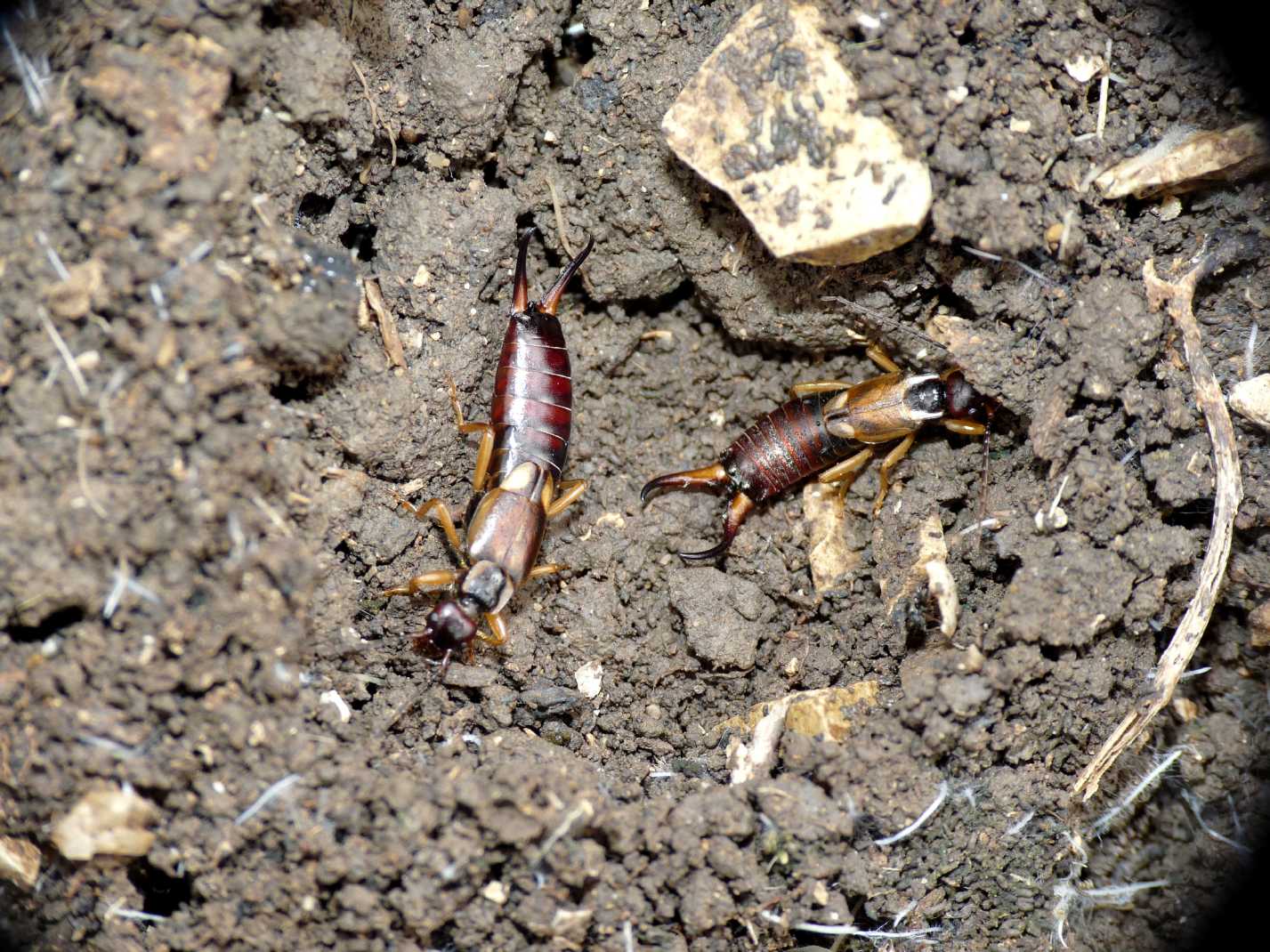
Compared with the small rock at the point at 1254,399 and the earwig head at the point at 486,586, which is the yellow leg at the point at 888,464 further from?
the earwig head at the point at 486,586

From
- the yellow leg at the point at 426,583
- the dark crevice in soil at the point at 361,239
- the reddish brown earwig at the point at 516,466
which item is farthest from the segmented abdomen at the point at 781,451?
the dark crevice in soil at the point at 361,239

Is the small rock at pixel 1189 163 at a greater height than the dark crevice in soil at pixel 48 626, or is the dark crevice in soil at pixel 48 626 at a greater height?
the dark crevice in soil at pixel 48 626

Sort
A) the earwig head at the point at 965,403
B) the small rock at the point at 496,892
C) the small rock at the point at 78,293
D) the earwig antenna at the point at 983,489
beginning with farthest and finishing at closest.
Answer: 1. the earwig head at the point at 965,403
2. the earwig antenna at the point at 983,489
3. the small rock at the point at 496,892
4. the small rock at the point at 78,293

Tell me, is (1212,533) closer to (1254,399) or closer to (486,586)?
(1254,399)

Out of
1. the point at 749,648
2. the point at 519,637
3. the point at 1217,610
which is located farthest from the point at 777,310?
the point at 1217,610

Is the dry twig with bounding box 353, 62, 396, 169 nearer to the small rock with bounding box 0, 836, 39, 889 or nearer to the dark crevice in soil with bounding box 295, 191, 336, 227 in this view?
the dark crevice in soil with bounding box 295, 191, 336, 227

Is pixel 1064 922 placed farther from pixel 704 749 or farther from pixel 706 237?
pixel 706 237
